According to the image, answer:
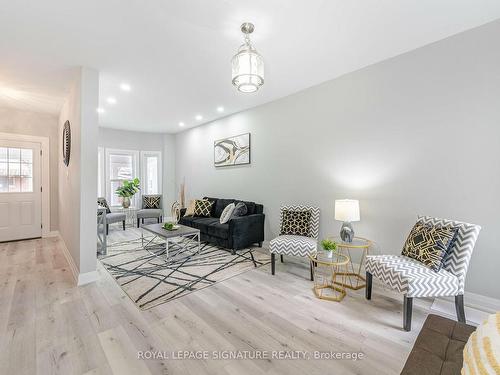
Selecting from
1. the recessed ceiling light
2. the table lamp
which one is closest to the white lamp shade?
the table lamp

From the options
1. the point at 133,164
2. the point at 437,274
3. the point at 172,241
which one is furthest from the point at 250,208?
the point at 133,164

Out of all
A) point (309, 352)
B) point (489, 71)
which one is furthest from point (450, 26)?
point (309, 352)

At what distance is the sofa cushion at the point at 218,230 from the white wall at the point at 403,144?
0.88 m

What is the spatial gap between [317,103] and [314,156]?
811 mm

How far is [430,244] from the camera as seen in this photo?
2227 millimetres

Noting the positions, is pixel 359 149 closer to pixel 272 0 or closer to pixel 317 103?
pixel 317 103

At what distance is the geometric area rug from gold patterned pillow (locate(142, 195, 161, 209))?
2114mm

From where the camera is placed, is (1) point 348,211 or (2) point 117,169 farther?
(2) point 117,169

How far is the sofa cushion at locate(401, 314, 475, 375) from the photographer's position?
3.46ft

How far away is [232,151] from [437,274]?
401cm

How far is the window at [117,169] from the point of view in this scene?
6.52 m

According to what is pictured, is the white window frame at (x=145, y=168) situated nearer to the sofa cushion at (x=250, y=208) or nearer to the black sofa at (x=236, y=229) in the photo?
the black sofa at (x=236, y=229)

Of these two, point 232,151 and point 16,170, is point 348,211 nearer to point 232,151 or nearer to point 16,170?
point 232,151

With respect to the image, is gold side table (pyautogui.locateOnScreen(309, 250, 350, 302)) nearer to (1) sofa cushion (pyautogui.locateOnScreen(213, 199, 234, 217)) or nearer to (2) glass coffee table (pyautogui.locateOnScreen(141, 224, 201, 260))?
(2) glass coffee table (pyautogui.locateOnScreen(141, 224, 201, 260))
